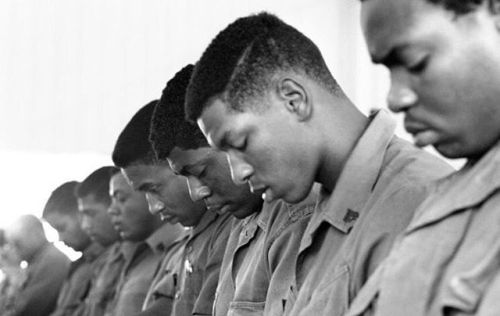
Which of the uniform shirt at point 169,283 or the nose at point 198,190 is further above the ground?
the nose at point 198,190

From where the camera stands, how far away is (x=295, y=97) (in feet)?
5.88

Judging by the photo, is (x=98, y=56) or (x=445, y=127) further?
(x=98, y=56)

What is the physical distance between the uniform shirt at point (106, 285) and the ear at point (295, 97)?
8.32 ft

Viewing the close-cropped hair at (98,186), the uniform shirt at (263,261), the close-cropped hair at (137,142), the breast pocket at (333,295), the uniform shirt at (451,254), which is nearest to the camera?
the uniform shirt at (451,254)

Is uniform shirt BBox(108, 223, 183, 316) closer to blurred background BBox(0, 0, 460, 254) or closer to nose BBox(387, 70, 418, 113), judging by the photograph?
blurred background BBox(0, 0, 460, 254)

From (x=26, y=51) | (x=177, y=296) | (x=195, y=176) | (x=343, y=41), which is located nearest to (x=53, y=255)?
(x=26, y=51)

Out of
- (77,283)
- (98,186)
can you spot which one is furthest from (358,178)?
(77,283)

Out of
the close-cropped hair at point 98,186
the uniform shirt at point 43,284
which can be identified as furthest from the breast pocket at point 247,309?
the uniform shirt at point 43,284

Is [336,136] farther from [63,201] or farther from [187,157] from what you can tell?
[63,201]

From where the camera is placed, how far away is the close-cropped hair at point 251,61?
1830 mm

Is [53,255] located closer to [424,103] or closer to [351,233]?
[351,233]

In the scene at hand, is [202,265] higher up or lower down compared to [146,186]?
lower down

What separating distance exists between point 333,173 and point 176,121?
0.94m

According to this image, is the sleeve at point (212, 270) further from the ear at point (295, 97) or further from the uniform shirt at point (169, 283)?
the ear at point (295, 97)
